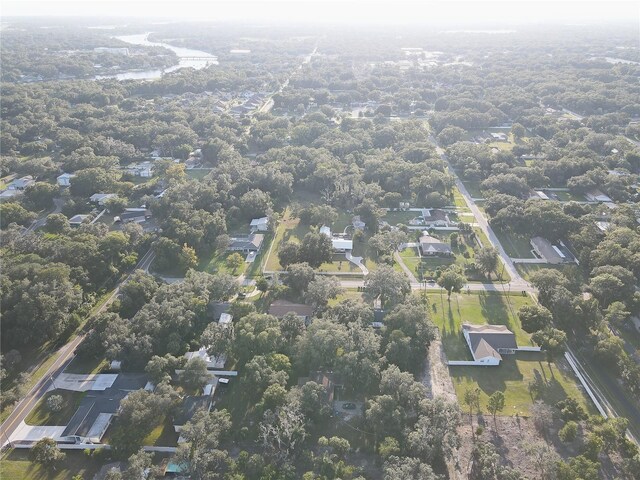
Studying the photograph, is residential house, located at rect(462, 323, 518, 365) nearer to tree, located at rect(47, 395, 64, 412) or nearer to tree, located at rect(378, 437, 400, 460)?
tree, located at rect(378, 437, 400, 460)

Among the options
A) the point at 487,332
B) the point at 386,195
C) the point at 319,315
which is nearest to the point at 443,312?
the point at 487,332

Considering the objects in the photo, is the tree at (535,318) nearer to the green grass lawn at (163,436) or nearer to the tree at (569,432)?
the tree at (569,432)

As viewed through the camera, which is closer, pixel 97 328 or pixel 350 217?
pixel 97 328

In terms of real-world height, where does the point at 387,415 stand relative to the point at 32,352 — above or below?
above

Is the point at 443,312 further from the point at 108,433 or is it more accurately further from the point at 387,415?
the point at 108,433

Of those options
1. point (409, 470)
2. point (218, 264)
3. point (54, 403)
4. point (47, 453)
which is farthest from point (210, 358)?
point (409, 470)

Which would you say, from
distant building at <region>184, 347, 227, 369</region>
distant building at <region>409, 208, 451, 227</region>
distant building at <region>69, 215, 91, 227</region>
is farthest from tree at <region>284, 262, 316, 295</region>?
distant building at <region>69, 215, 91, 227</region>
